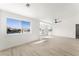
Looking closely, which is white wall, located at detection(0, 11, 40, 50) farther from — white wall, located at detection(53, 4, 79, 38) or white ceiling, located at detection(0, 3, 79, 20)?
white wall, located at detection(53, 4, 79, 38)

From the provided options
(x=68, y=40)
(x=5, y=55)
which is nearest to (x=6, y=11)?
(x=5, y=55)

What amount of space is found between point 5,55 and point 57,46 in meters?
1.28

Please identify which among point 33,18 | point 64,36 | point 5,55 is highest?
point 33,18

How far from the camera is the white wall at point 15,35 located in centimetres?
248

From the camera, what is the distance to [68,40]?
8.38ft

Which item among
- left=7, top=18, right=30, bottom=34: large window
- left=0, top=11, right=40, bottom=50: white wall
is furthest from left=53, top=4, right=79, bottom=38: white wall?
left=7, top=18, right=30, bottom=34: large window

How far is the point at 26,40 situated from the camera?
2670mm

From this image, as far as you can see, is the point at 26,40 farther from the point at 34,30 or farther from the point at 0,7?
the point at 0,7

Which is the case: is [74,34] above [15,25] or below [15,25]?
below

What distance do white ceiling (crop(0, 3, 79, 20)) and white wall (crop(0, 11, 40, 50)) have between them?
13cm

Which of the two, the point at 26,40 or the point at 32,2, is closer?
the point at 32,2

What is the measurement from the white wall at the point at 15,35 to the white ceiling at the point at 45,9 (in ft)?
0.41

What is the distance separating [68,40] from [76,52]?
338 mm

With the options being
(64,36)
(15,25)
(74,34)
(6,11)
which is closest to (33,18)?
(15,25)
